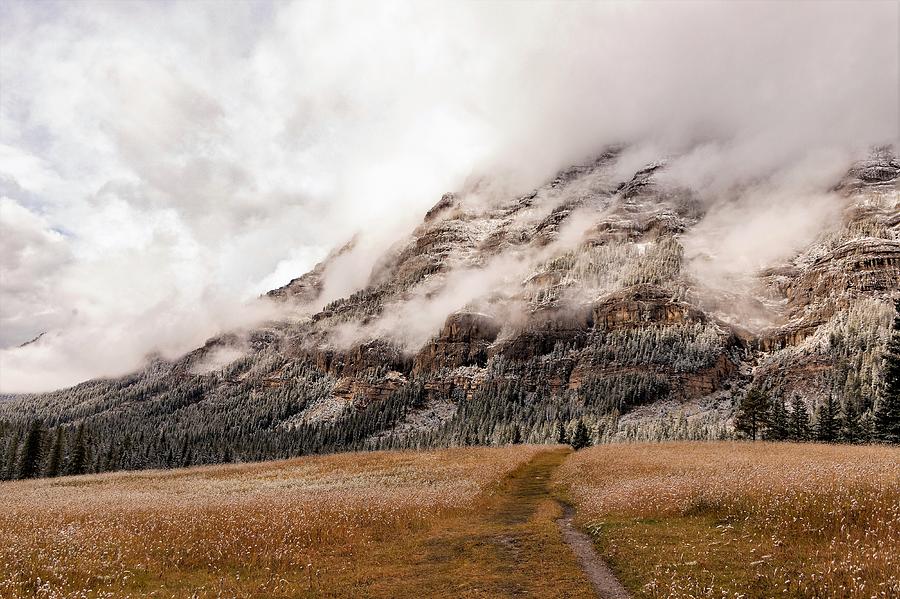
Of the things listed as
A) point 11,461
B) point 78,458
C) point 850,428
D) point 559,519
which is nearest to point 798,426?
point 850,428

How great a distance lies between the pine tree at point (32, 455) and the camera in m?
99.5

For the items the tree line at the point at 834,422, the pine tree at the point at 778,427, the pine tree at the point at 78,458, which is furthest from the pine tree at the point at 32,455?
the pine tree at the point at 778,427

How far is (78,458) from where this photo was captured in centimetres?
10438

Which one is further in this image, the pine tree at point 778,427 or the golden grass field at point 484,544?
the pine tree at point 778,427

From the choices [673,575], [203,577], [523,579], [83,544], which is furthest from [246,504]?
[673,575]

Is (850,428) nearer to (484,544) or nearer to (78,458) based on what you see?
(484,544)

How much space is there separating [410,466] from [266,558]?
3139 centimetres

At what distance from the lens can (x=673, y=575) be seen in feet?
38.7

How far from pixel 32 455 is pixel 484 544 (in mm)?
120216

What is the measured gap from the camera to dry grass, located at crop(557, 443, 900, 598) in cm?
1027

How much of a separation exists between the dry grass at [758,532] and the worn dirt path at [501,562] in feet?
3.38

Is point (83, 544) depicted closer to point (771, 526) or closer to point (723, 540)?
point (723, 540)

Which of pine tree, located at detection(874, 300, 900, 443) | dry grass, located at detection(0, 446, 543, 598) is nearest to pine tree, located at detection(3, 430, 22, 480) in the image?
dry grass, located at detection(0, 446, 543, 598)

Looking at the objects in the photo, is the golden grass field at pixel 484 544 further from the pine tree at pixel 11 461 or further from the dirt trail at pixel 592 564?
the pine tree at pixel 11 461
